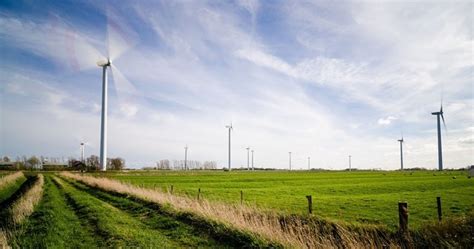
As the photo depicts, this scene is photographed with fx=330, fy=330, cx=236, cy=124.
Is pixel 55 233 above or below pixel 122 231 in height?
below

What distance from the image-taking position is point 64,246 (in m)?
12.2

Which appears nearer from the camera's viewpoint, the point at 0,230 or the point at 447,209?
the point at 0,230

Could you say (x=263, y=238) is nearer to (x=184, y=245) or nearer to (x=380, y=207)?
(x=184, y=245)

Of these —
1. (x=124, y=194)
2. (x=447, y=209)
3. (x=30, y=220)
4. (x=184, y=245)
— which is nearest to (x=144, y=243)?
(x=184, y=245)

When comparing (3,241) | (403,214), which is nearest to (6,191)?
(3,241)

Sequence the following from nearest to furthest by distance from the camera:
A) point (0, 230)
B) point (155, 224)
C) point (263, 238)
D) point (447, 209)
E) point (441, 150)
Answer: point (263, 238) < point (0, 230) < point (155, 224) < point (447, 209) < point (441, 150)

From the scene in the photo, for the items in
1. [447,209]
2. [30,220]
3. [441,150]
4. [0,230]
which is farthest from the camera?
[441,150]

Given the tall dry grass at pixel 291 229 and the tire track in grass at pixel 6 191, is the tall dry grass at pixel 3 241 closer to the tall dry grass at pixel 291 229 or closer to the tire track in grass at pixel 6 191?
the tall dry grass at pixel 291 229

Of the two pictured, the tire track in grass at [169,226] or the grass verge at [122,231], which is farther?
the tire track in grass at [169,226]

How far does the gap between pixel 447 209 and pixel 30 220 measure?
98.7 feet

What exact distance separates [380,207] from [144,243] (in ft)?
74.6

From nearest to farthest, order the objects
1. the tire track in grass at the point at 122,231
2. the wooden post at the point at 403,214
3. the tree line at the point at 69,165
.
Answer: the tire track in grass at the point at 122,231, the wooden post at the point at 403,214, the tree line at the point at 69,165

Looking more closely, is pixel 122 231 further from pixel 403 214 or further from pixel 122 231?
pixel 403 214

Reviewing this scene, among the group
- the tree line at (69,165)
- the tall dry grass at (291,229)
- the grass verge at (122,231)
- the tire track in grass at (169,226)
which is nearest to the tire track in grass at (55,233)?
the grass verge at (122,231)
